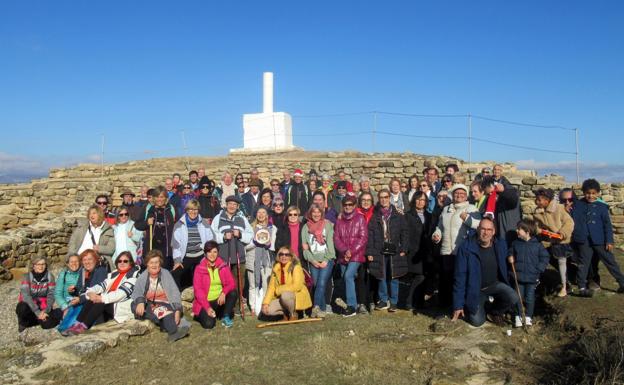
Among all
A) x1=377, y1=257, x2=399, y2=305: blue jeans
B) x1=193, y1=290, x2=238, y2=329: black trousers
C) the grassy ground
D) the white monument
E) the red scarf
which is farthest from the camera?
the white monument

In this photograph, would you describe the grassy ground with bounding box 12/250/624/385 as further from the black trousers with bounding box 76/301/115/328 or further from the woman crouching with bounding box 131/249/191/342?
the black trousers with bounding box 76/301/115/328

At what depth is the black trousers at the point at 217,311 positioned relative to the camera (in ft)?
21.4

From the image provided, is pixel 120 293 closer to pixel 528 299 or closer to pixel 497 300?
pixel 497 300

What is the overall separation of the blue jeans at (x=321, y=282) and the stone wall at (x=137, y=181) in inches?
256

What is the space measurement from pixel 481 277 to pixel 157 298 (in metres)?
4.17

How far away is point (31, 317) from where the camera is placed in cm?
690

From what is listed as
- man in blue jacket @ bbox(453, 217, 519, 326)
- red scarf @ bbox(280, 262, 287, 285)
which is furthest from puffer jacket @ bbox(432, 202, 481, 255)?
red scarf @ bbox(280, 262, 287, 285)

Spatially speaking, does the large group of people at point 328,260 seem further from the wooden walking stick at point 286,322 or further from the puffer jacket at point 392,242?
the wooden walking stick at point 286,322

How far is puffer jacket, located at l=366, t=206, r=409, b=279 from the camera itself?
7.08 metres

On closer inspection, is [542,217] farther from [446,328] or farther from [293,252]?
[293,252]

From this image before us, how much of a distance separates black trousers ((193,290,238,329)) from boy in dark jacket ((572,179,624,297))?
4.67m

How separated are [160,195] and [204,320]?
89.2 inches

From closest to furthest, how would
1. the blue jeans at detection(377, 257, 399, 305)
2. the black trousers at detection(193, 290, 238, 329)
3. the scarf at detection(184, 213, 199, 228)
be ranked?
the black trousers at detection(193, 290, 238, 329) → the blue jeans at detection(377, 257, 399, 305) → the scarf at detection(184, 213, 199, 228)

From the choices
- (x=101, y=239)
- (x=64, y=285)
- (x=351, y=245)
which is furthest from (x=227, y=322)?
(x=101, y=239)
